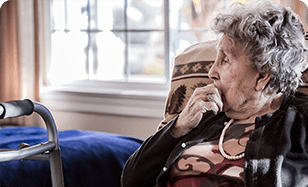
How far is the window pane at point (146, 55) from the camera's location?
2.47m

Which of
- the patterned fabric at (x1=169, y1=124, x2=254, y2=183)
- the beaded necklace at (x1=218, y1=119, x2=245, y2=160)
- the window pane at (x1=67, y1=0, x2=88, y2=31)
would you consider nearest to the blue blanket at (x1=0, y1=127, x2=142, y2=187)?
the patterned fabric at (x1=169, y1=124, x2=254, y2=183)

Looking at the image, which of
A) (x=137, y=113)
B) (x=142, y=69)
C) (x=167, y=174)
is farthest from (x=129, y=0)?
(x=167, y=174)

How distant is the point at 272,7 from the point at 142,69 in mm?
1644

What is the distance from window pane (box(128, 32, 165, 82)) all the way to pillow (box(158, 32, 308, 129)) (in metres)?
1.08

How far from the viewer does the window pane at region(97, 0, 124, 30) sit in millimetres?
2574

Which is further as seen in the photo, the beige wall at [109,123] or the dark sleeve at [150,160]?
the beige wall at [109,123]

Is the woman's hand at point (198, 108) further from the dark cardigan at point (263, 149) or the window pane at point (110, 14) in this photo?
the window pane at point (110, 14)

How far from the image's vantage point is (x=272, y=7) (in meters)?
1.00

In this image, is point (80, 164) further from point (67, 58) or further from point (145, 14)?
point (67, 58)

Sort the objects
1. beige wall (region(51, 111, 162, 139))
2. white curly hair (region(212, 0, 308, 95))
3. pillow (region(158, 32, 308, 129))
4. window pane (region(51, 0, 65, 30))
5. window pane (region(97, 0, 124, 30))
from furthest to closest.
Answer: window pane (region(51, 0, 65, 30))
window pane (region(97, 0, 124, 30))
beige wall (region(51, 111, 162, 139))
pillow (region(158, 32, 308, 129))
white curly hair (region(212, 0, 308, 95))

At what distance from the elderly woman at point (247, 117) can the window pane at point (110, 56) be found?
1604 millimetres

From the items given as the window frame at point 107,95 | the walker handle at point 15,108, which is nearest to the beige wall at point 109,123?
the window frame at point 107,95

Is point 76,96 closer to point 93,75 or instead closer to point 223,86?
point 93,75

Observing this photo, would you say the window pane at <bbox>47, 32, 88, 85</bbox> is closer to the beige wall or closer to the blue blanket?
the beige wall
